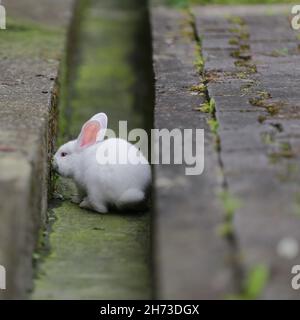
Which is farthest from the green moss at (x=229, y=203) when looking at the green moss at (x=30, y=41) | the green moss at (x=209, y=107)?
the green moss at (x=30, y=41)

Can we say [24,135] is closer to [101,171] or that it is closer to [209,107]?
[101,171]

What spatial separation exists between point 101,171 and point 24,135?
48 cm

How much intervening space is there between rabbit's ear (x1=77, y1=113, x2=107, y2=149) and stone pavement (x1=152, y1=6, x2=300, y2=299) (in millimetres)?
307

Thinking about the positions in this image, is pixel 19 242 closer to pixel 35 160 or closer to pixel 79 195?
pixel 35 160

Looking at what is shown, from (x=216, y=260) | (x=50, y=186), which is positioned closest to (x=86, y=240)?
(x=50, y=186)

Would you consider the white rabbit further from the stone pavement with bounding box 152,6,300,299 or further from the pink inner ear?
the stone pavement with bounding box 152,6,300,299

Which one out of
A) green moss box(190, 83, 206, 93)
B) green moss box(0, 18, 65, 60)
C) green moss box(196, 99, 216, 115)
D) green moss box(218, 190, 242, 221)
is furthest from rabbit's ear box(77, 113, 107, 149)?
green moss box(0, 18, 65, 60)

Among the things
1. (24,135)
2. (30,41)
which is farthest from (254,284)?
(30,41)

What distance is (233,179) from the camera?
12.3ft

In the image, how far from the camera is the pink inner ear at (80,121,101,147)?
4.80m

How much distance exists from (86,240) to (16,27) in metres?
3.73

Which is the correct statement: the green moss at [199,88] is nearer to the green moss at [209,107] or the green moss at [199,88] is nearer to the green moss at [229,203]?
the green moss at [209,107]

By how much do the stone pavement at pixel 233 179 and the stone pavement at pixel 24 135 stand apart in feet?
1.90

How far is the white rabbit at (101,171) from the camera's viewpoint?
15.3 ft
